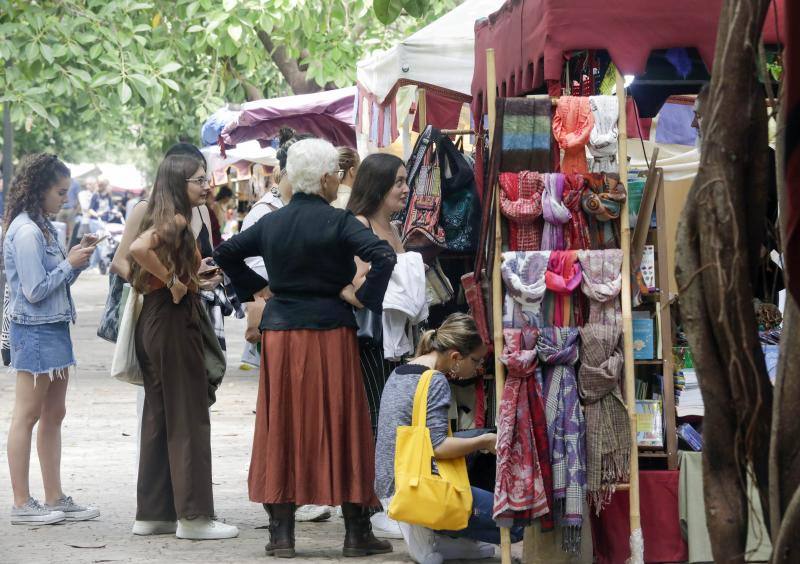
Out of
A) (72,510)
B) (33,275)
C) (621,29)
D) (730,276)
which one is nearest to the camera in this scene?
(730,276)

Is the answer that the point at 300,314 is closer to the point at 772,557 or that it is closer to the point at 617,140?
the point at 617,140

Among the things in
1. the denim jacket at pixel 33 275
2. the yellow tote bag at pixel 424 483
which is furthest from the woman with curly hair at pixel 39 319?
the yellow tote bag at pixel 424 483

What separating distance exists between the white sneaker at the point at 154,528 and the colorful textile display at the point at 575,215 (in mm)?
2635

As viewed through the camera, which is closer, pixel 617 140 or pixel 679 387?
pixel 617 140

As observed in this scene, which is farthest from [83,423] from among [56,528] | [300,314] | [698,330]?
[698,330]

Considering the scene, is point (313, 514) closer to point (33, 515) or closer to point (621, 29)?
point (33, 515)

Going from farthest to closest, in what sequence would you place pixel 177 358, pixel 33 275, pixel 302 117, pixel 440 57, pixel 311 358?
pixel 302 117, pixel 440 57, pixel 33 275, pixel 177 358, pixel 311 358

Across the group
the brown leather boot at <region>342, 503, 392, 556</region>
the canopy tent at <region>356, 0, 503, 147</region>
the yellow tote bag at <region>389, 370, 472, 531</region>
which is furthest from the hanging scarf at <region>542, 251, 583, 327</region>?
the canopy tent at <region>356, 0, 503, 147</region>

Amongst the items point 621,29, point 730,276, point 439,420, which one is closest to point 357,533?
point 439,420

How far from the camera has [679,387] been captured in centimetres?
699

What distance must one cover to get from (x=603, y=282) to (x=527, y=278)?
0.34 metres

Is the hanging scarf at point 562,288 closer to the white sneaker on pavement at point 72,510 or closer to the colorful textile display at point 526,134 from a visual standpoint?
the colorful textile display at point 526,134

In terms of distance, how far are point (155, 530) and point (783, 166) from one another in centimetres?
485

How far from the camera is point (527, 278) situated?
6.20 meters
